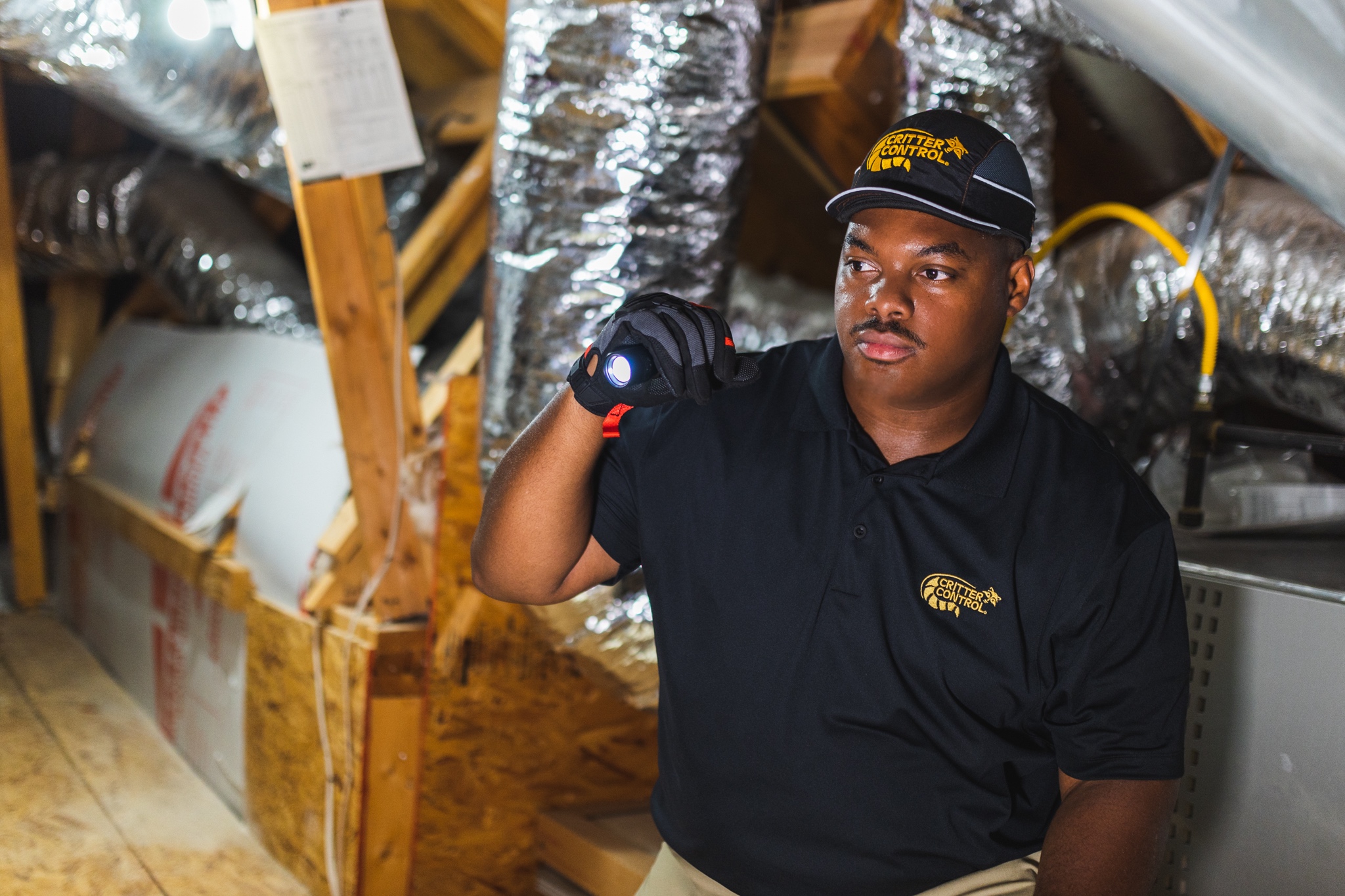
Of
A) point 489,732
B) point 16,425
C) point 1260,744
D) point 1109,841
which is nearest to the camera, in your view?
point 1109,841

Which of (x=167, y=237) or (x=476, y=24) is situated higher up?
(x=476, y=24)

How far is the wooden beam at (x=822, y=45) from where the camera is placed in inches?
80.7

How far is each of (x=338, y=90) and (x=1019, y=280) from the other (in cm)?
122

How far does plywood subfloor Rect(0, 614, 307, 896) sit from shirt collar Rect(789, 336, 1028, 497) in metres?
1.70

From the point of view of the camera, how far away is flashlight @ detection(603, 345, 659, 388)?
3.53 feet

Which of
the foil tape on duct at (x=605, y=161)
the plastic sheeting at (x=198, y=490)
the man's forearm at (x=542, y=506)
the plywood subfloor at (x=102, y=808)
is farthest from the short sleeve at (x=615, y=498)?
the plywood subfloor at (x=102, y=808)

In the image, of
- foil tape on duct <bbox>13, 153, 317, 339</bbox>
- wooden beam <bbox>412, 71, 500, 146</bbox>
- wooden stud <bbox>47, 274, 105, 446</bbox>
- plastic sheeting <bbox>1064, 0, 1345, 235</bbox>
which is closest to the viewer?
plastic sheeting <bbox>1064, 0, 1345, 235</bbox>

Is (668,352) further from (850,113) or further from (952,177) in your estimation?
(850,113)

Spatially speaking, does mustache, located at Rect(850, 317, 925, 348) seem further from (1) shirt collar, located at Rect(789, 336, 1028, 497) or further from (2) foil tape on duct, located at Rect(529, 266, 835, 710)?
(2) foil tape on duct, located at Rect(529, 266, 835, 710)

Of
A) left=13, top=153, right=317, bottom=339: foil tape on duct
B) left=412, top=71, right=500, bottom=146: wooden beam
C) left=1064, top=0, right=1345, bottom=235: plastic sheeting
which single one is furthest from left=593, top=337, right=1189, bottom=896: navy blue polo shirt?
left=13, top=153, right=317, bottom=339: foil tape on duct

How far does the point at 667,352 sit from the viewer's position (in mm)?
1053

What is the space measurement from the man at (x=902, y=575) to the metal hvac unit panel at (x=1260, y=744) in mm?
291

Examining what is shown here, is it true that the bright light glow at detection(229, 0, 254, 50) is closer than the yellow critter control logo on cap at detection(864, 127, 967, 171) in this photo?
No

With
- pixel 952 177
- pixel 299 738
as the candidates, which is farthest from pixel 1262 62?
pixel 299 738
